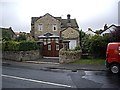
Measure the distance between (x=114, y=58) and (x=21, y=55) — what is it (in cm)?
1130

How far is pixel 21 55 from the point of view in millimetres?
25234

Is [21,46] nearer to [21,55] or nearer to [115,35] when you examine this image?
[21,55]

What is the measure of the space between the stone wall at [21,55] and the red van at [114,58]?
10.7 metres

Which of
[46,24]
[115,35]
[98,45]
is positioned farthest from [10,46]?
[46,24]

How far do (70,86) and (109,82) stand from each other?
7.62 feet

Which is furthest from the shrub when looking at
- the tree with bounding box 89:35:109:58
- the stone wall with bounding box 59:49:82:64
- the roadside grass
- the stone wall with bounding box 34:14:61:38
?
the stone wall with bounding box 34:14:61:38

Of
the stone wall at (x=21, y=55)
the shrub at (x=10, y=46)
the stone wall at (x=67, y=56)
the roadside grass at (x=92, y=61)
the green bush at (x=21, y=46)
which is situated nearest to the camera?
the roadside grass at (x=92, y=61)

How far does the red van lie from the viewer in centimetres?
1659

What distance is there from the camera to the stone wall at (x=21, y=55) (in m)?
25.2

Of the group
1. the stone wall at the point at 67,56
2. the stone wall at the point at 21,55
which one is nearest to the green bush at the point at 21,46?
the stone wall at the point at 21,55

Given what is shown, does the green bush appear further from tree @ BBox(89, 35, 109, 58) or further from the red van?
the red van

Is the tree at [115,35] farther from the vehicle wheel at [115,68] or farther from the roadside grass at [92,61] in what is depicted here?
the vehicle wheel at [115,68]

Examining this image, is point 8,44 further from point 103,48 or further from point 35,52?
point 103,48

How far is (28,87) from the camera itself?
39.3 ft
